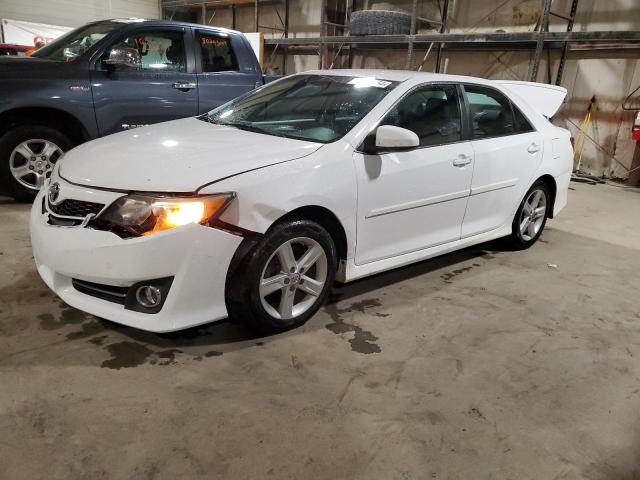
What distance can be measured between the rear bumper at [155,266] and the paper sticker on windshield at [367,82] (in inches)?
54.4

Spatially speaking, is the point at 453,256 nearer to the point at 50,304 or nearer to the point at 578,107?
the point at 50,304

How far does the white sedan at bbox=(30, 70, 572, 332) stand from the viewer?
2.11 m

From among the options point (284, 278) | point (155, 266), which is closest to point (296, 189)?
point (284, 278)

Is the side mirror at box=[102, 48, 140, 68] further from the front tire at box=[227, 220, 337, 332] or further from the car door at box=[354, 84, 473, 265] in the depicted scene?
the front tire at box=[227, 220, 337, 332]

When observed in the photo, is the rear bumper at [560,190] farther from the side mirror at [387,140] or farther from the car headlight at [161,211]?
the car headlight at [161,211]

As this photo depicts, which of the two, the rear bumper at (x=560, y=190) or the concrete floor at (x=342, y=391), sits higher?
the rear bumper at (x=560, y=190)

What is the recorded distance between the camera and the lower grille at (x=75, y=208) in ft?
7.14

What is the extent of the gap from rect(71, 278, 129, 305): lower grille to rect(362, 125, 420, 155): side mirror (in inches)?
53.3

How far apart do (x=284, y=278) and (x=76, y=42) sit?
11.5 feet

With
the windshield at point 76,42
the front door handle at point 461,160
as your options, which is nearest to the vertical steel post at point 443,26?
the windshield at point 76,42

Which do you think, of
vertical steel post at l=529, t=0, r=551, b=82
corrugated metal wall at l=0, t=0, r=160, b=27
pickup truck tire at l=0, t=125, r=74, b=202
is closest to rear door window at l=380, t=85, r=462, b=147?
pickup truck tire at l=0, t=125, r=74, b=202

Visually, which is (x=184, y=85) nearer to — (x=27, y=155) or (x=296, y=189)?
(x=27, y=155)

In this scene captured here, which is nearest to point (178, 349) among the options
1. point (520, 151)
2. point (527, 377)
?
point (527, 377)

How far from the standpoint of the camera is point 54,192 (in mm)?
2371
